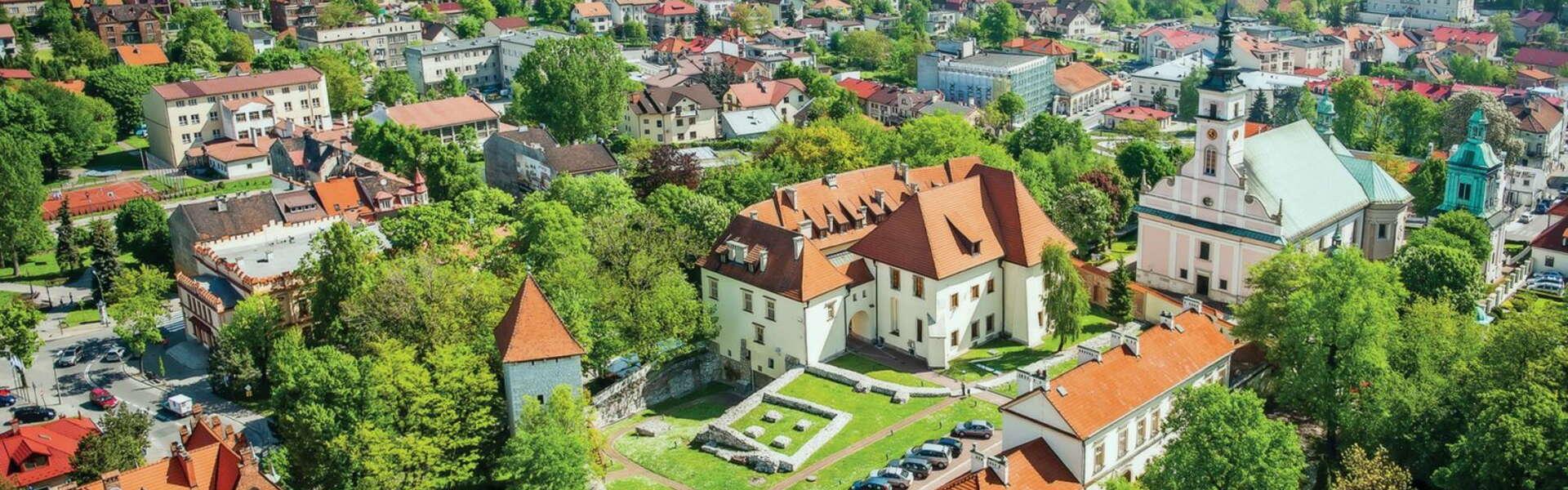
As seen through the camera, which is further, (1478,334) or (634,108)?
(634,108)

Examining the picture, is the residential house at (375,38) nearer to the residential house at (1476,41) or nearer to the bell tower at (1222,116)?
the bell tower at (1222,116)

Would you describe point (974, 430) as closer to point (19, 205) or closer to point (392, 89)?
point (19, 205)

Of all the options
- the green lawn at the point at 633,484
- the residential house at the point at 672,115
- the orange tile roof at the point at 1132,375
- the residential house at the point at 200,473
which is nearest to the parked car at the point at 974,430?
the orange tile roof at the point at 1132,375

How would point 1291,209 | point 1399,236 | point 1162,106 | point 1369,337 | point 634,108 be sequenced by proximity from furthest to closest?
point 1162,106 → point 634,108 → point 1399,236 → point 1291,209 → point 1369,337

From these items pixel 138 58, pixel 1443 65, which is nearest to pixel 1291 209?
Result: pixel 1443 65

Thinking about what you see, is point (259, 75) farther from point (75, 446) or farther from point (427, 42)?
point (75, 446)

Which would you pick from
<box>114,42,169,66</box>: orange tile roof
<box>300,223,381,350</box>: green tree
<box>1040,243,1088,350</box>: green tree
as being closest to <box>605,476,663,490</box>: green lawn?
<box>300,223,381,350</box>: green tree

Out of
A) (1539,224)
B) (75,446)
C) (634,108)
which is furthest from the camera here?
(634,108)

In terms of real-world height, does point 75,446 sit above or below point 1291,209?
below
